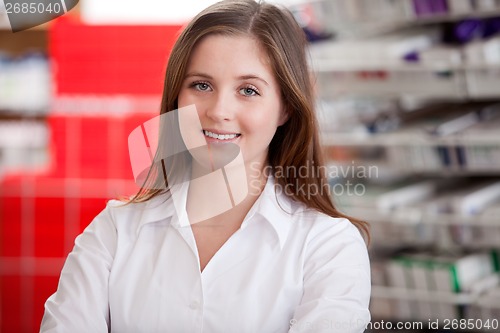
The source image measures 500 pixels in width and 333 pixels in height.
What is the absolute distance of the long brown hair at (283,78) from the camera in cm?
139

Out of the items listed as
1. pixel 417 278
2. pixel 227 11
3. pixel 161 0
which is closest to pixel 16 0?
pixel 227 11

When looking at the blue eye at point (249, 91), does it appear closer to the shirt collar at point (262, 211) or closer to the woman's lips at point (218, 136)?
the woman's lips at point (218, 136)

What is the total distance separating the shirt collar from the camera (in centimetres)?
144

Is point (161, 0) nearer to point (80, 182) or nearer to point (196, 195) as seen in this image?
point (80, 182)

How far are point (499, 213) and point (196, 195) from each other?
952 mm

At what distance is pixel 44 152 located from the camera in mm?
4270

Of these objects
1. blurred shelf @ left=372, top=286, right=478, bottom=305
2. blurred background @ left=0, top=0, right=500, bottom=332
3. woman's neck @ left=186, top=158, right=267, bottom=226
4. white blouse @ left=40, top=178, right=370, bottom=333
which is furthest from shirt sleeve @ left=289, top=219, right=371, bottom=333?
blurred shelf @ left=372, top=286, right=478, bottom=305

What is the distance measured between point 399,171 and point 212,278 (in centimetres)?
121

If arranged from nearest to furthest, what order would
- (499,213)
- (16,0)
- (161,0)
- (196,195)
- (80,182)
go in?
(196,195)
(16,0)
(499,213)
(80,182)
(161,0)

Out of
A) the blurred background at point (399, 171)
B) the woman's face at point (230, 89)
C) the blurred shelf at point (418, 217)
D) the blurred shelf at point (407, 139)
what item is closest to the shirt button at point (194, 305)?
the woman's face at point (230, 89)

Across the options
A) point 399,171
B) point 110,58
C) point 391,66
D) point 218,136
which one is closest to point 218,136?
point 218,136

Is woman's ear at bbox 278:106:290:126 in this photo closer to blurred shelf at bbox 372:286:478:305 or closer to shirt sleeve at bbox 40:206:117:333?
shirt sleeve at bbox 40:206:117:333

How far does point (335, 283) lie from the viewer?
1.36 meters

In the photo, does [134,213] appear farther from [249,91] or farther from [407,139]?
[407,139]
